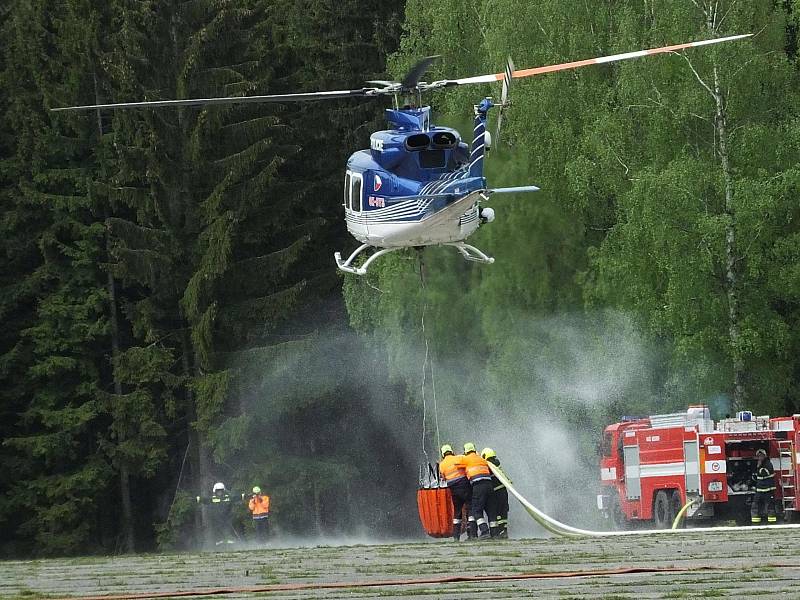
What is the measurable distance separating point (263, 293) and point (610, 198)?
1335 cm

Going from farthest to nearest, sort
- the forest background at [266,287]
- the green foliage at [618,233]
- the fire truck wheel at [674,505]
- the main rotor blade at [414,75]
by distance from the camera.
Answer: the forest background at [266,287] → the green foliage at [618,233] → the fire truck wheel at [674,505] → the main rotor blade at [414,75]

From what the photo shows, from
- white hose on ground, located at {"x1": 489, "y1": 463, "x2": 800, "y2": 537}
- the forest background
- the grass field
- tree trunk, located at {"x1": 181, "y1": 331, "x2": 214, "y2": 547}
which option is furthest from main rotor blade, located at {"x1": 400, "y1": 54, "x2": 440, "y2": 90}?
tree trunk, located at {"x1": 181, "y1": 331, "x2": 214, "y2": 547}

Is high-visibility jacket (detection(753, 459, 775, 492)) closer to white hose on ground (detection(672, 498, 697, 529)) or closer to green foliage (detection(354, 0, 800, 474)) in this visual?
white hose on ground (detection(672, 498, 697, 529))

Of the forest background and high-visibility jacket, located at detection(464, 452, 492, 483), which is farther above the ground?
the forest background

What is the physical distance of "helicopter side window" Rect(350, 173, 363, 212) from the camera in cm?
2447

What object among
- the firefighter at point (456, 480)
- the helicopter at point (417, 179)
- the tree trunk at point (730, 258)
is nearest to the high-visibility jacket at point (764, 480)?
the firefighter at point (456, 480)

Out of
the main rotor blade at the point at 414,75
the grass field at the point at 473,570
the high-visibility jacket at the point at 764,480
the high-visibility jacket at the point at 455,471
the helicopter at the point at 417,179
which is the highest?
the main rotor blade at the point at 414,75

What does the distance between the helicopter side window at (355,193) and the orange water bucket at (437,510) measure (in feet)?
14.4

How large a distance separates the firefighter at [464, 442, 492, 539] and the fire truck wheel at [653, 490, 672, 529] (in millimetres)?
5122

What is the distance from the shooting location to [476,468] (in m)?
23.3

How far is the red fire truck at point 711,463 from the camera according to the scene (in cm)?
2611

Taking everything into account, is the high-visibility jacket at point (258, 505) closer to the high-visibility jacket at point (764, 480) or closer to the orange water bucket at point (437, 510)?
the orange water bucket at point (437, 510)

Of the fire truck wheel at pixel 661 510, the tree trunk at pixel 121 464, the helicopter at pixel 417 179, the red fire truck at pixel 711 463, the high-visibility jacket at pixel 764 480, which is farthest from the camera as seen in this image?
the tree trunk at pixel 121 464

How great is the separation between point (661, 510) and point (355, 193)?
808 cm
